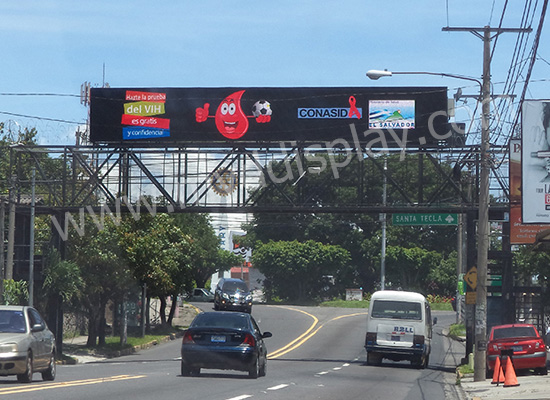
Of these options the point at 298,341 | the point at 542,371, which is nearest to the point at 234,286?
the point at 298,341

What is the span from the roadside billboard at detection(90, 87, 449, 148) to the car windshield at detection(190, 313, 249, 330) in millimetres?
15257

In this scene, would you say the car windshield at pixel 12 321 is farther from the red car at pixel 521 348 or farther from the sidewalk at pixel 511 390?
the red car at pixel 521 348

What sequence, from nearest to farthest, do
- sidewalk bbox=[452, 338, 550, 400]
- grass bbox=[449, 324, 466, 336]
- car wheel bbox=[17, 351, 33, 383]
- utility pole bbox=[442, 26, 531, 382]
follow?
car wheel bbox=[17, 351, 33, 383] → sidewalk bbox=[452, 338, 550, 400] → utility pole bbox=[442, 26, 531, 382] → grass bbox=[449, 324, 466, 336]

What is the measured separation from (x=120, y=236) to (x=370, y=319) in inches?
512

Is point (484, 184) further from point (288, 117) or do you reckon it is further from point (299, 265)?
point (299, 265)

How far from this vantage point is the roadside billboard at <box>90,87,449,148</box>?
36.8m

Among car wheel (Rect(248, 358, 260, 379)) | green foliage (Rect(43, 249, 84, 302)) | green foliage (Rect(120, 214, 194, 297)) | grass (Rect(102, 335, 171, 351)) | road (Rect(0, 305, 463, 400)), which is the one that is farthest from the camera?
grass (Rect(102, 335, 171, 351))

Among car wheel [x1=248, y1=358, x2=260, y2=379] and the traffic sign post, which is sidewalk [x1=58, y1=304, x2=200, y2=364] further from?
car wheel [x1=248, y1=358, x2=260, y2=379]

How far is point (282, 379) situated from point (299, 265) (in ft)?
215

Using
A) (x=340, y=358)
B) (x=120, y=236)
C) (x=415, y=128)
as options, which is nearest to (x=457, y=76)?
(x=415, y=128)

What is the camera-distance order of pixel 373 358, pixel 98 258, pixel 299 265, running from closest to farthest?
pixel 373 358
pixel 98 258
pixel 299 265

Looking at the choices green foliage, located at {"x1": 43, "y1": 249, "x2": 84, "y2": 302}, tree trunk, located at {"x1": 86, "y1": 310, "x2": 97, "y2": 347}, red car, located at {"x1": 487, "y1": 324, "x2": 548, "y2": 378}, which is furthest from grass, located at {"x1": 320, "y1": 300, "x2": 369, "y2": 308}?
red car, located at {"x1": 487, "y1": 324, "x2": 548, "y2": 378}

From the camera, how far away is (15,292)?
37688 mm

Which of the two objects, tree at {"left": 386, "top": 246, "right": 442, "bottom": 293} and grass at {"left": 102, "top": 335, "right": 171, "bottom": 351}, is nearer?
grass at {"left": 102, "top": 335, "right": 171, "bottom": 351}
